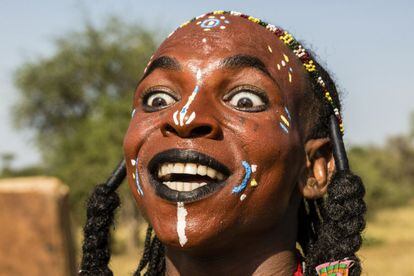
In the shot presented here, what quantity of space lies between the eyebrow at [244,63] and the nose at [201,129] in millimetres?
282

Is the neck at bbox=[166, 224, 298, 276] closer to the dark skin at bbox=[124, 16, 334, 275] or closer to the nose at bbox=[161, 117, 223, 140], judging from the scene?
the dark skin at bbox=[124, 16, 334, 275]

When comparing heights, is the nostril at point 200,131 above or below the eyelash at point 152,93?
below

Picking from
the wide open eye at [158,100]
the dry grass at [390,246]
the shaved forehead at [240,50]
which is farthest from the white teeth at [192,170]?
the dry grass at [390,246]

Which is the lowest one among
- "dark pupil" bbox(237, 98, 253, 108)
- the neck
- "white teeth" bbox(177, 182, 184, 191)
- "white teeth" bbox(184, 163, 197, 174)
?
the neck

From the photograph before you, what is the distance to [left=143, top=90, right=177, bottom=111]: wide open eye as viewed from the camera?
3031 millimetres

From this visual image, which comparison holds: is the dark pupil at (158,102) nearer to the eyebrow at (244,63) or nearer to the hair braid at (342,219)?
the eyebrow at (244,63)

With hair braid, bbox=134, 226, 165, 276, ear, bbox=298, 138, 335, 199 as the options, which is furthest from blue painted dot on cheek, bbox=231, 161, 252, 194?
hair braid, bbox=134, 226, 165, 276

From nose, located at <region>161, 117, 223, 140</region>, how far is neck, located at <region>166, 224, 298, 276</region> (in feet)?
1.54

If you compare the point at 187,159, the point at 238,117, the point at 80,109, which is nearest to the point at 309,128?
the point at 238,117

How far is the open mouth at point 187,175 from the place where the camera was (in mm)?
2746

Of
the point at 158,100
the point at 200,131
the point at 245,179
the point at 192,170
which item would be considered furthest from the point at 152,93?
the point at 245,179

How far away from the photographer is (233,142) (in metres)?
2.82

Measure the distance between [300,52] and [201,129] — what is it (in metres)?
0.77

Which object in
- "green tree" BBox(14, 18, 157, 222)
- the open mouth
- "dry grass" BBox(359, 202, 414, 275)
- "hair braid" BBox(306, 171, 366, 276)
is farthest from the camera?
"green tree" BBox(14, 18, 157, 222)
